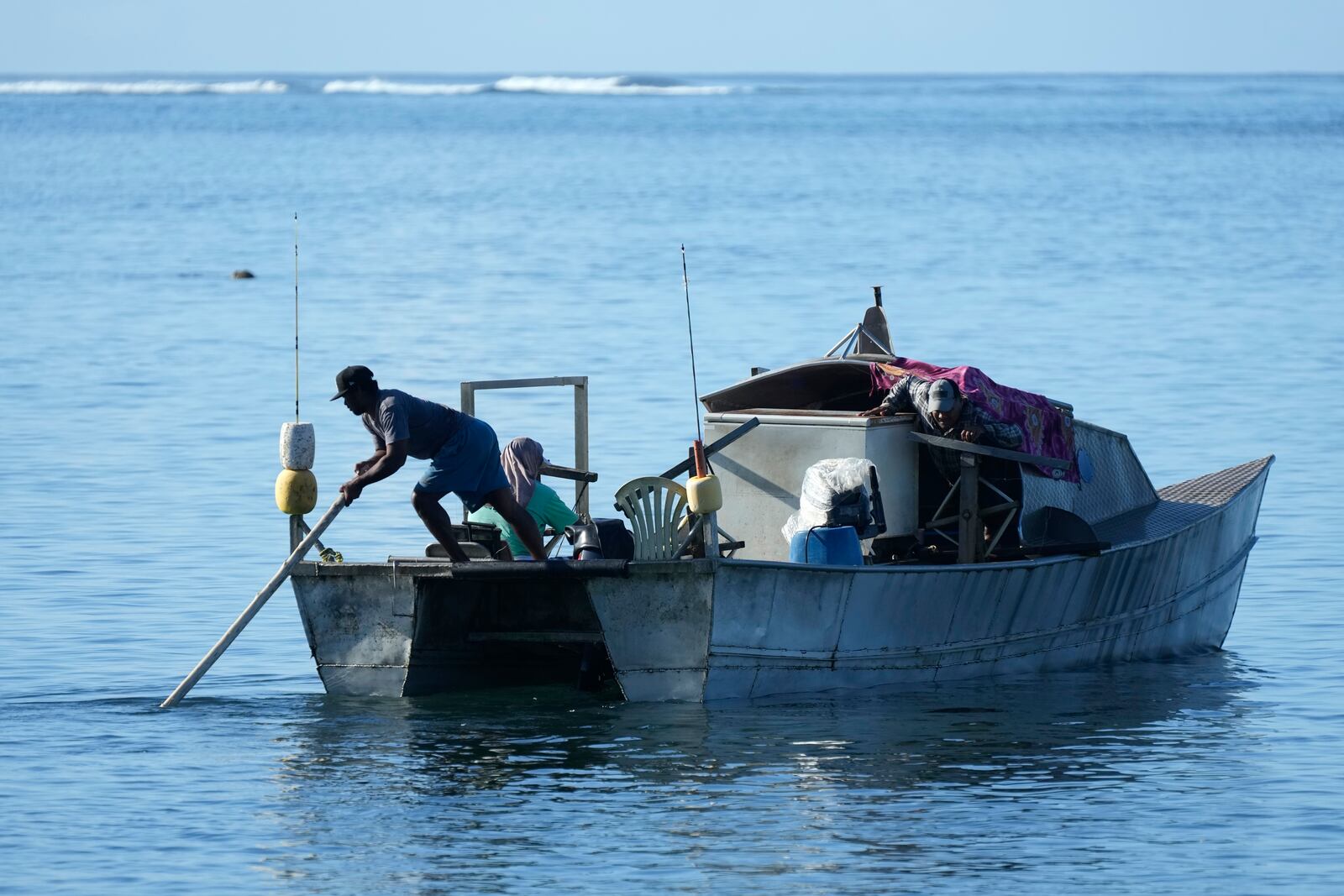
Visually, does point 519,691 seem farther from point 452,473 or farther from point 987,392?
point 987,392

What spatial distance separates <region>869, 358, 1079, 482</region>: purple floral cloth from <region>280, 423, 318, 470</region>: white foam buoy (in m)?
3.67

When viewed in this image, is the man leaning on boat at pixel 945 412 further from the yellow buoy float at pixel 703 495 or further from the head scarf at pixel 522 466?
the head scarf at pixel 522 466

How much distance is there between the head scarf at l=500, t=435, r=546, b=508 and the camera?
13.4m

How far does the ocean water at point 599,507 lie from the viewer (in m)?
10.6

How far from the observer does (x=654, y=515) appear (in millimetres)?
12461

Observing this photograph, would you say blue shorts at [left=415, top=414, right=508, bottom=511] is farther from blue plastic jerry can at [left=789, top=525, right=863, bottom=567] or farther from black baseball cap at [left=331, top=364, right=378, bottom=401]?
blue plastic jerry can at [left=789, top=525, right=863, bottom=567]

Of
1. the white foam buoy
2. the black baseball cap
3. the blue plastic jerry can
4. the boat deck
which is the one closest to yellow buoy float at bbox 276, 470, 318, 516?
the white foam buoy

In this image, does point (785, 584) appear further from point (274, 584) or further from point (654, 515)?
point (274, 584)

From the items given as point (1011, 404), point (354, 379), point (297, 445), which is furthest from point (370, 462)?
point (1011, 404)

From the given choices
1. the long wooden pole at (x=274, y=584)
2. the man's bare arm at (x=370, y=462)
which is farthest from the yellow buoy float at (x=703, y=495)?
the long wooden pole at (x=274, y=584)

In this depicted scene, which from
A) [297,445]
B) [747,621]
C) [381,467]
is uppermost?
[297,445]

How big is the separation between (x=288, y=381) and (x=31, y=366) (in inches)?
143

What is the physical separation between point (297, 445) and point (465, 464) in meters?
0.93

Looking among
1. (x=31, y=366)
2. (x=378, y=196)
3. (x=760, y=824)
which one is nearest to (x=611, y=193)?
(x=378, y=196)
